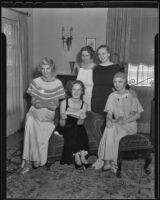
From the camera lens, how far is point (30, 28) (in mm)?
3703

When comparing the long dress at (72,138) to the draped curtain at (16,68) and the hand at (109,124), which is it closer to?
the hand at (109,124)

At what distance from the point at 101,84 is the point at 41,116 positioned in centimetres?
71

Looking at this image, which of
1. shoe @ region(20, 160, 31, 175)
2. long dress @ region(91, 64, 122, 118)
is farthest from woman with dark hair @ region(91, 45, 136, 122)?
shoe @ region(20, 160, 31, 175)

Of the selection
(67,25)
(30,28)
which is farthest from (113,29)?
(30,28)

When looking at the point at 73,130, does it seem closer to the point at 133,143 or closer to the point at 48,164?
the point at 48,164

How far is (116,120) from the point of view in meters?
3.17

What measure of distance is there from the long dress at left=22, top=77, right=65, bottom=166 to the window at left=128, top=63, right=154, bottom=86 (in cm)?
104

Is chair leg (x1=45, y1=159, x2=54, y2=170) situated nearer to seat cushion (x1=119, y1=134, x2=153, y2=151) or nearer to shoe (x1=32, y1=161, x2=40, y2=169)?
shoe (x1=32, y1=161, x2=40, y2=169)

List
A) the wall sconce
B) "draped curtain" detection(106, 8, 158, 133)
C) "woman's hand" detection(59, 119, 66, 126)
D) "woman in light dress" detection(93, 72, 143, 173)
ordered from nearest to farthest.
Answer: "woman in light dress" detection(93, 72, 143, 173)
"woman's hand" detection(59, 119, 66, 126)
the wall sconce
"draped curtain" detection(106, 8, 158, 133)

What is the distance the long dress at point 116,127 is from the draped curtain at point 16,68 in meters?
1.10

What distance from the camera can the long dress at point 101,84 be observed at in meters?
3.16

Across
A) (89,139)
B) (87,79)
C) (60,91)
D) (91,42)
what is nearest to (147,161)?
(89,139)

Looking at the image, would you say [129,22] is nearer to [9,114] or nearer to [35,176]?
[9,114]

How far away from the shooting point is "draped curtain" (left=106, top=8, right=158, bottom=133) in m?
4.02
